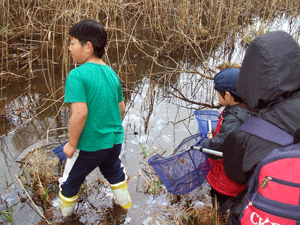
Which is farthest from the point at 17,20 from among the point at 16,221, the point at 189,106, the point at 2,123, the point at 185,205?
the point at 185,205

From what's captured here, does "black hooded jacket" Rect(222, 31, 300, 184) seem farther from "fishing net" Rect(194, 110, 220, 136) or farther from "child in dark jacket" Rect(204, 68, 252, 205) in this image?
"fishing net" Rect(194, 110, 220, 136)

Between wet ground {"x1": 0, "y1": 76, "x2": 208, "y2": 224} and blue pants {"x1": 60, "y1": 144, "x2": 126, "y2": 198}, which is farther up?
blue pants {"x1": 60, "y1": 144, "x2": 126, "y2": 198}

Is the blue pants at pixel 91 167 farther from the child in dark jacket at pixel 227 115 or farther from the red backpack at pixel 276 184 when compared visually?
the red backpack at pixel 276 184

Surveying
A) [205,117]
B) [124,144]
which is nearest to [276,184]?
[205,117]

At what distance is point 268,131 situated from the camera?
123 cm

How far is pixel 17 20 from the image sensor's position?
15.7 feet

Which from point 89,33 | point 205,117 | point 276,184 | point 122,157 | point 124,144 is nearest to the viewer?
point 276,184

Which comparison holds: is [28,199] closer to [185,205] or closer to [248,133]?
[185,205]

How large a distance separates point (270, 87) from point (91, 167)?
1.09 meters

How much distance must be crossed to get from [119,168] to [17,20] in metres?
3.90

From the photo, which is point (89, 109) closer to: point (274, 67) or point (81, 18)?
point (274, 67)

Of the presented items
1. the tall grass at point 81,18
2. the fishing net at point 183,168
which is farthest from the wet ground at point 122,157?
the tall grass at point 81,18

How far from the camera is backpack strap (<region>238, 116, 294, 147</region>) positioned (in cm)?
119

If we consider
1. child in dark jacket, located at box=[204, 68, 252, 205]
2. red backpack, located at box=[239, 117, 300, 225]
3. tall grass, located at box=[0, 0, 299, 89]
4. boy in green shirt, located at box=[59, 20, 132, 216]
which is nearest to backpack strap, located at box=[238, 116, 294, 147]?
red backpack, located at box=[239, 117, 300, 225]
